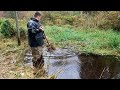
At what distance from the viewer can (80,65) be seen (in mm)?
7621

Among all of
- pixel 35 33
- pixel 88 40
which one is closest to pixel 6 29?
pixel 88 40

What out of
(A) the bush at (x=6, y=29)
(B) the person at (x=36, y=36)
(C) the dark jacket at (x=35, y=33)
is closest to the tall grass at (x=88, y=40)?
(A) the bush at (x=6, y=29)

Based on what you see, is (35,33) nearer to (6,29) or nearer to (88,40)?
(88,40)

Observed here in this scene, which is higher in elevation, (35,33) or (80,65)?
(35,33)

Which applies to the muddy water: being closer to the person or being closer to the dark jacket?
the person

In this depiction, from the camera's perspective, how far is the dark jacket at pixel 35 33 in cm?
Result: 727

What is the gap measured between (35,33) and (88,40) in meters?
4.44

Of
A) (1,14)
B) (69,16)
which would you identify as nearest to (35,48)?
(69,16)

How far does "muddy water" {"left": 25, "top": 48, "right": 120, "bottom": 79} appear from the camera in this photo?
6765 millimetres

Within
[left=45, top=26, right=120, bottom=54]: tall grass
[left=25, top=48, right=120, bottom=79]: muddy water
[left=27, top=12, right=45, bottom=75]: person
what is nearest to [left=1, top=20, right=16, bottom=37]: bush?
[left=45, top=26, right=120, bottom=54]: tall grass
